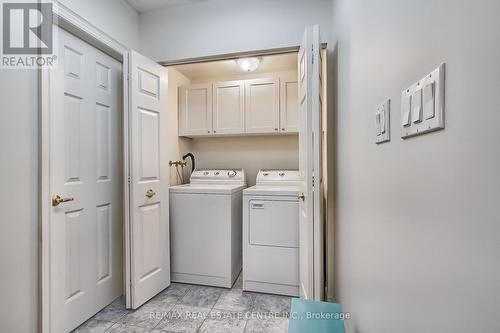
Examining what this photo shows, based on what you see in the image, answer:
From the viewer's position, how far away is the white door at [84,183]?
4.90ft

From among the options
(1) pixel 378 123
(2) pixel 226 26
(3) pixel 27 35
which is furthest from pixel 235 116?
(1) pixel 378 123

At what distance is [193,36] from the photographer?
6.81ft

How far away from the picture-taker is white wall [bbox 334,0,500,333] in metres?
0.35

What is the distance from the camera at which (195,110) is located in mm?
2939

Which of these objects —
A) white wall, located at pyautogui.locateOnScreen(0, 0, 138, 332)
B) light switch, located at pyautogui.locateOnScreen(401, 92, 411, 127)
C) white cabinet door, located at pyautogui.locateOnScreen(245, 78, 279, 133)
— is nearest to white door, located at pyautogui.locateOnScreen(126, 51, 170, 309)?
white wall, located at pyautogui.locateOnScreen(0, 0, 138, 332)

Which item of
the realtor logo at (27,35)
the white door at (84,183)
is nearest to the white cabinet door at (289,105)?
the white door at (84,183)

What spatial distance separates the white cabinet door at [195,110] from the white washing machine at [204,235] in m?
0.86

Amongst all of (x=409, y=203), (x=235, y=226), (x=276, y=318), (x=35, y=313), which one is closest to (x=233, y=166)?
(x=235, y=226)

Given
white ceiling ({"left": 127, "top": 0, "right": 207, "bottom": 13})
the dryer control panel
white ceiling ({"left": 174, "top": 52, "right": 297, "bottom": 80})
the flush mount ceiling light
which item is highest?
white ceiling ({"left": 127, "top": 0, "right": 207, "bottom": 13})

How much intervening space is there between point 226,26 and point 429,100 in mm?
1923

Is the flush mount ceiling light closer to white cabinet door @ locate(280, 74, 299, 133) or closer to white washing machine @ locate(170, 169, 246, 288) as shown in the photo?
white cabinet door @ locate(280, 74, 299, 133)

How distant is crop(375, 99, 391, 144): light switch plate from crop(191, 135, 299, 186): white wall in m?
2.12

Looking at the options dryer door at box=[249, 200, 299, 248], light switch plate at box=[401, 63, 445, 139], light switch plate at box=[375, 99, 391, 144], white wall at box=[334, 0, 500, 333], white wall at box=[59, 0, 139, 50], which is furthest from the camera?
dryer door at box=[249, 200, 299, 248]

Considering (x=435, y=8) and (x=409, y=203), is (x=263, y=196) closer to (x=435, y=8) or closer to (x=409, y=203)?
(x=409, y=203)
